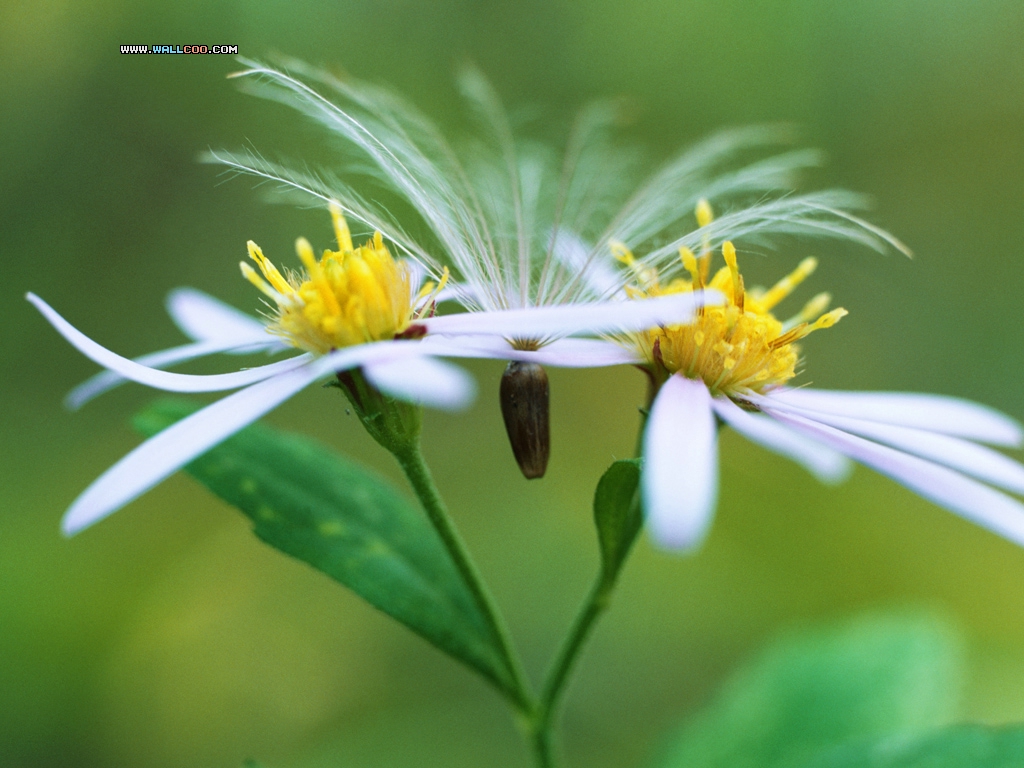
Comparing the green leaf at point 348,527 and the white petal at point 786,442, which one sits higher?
the white petal at point 786,442

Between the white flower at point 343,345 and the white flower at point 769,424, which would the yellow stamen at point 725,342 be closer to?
the white flower at point 769,424

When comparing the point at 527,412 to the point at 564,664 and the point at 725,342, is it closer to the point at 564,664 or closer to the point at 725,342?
the point at 725,342

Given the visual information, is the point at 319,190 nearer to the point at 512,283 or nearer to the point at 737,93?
the point at 512,283

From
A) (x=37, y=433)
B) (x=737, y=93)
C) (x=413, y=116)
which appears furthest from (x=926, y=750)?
(x=737, y=93)

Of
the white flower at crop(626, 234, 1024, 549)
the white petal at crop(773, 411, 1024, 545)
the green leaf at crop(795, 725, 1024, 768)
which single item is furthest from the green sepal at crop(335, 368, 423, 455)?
the green leaf at crop(795, 725, 1024, 768)

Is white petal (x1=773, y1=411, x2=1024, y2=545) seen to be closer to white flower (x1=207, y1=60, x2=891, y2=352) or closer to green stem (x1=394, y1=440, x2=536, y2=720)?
white flower (x1=207, y1=60, x2=891, y2=352)

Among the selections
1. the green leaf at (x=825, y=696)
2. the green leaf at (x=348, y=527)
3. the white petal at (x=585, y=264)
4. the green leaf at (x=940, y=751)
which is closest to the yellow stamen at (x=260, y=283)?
the green leaf at (x=348, y=527)

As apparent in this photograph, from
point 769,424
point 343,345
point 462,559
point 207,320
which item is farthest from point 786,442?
point 207,320
